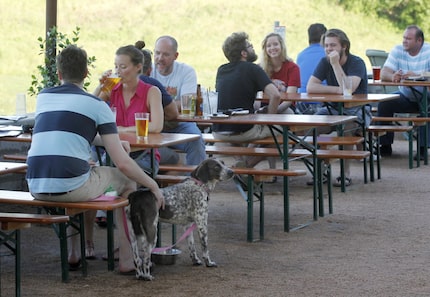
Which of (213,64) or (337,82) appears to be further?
(213,64)

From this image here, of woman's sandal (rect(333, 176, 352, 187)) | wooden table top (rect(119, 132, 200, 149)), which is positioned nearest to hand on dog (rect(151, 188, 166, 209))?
wooden table top (rect(119, 132, 200, 149))

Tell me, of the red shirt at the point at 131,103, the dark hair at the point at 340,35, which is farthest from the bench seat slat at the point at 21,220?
the dark hair at the point at 340,35

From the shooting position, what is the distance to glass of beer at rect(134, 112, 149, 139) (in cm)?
572

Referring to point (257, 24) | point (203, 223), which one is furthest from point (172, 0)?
point (203, 223)

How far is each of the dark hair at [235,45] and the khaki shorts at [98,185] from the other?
7.69ft

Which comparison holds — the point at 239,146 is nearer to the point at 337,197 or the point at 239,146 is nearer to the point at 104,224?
the point at 337,197

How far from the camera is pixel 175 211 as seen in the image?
17.9 feet

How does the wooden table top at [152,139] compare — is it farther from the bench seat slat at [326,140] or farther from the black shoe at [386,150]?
the black shoe at [386,150]

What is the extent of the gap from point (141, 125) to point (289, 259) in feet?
3.54

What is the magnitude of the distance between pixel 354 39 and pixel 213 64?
339cm

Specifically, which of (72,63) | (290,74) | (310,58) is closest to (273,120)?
(72,63)

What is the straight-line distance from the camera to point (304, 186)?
28.0 feet

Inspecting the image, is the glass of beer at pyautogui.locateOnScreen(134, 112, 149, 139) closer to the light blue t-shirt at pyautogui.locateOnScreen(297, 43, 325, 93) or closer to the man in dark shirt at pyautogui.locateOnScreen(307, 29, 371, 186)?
the man in dark shirt at pyautogui.locateOnScreen(307, 29, 371, 186)

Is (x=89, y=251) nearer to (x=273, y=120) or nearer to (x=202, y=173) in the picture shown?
(x=202, y=173)
